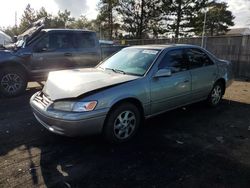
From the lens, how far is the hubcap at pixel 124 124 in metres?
4.34

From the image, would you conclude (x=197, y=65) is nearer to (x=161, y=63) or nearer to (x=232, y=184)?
(x=161, y=63)

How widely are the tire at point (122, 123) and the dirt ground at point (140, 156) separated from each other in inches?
6.1

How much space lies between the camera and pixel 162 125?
17.7 ft

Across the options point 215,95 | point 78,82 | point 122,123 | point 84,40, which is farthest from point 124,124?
point 84,40

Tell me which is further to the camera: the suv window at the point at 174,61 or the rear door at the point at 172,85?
the suv window at the point at 174,61

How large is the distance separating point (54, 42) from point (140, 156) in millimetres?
5843

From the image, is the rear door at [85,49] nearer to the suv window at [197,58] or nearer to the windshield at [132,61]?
the windshield at [132,61]

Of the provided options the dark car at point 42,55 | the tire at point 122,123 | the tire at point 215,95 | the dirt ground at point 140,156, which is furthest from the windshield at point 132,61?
the dark car at point 42,55

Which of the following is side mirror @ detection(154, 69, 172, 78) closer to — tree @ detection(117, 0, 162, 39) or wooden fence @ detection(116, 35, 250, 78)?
wooden fence @ detection(116, 35, 250, 78)

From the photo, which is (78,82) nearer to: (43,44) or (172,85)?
(172,85)

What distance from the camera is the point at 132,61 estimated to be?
17.3 feet

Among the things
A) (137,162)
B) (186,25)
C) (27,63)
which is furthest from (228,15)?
(137,162)

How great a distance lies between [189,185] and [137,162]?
833 mm

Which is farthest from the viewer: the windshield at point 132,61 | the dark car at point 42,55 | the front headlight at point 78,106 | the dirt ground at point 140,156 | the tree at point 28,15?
the tree at point 28,15
